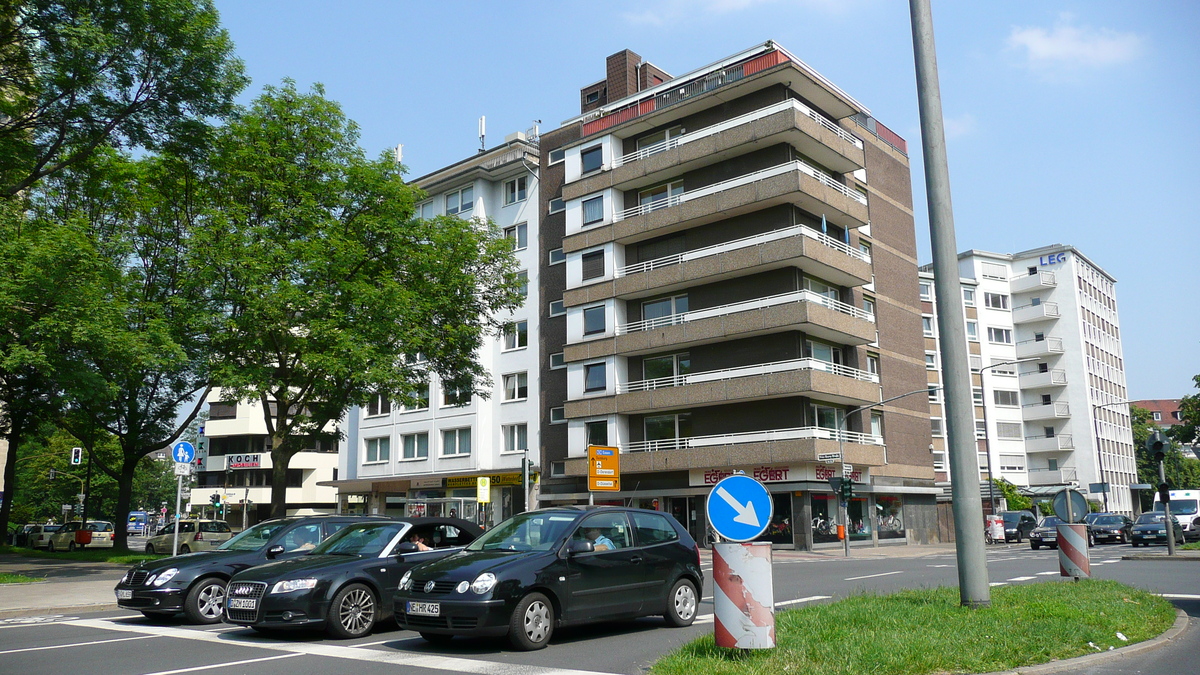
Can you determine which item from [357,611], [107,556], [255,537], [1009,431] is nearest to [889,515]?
[107,556]

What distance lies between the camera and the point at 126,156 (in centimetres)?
2808

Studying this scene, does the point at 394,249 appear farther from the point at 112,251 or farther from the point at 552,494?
the point at 552,494

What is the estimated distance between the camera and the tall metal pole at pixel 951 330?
33.1 ft

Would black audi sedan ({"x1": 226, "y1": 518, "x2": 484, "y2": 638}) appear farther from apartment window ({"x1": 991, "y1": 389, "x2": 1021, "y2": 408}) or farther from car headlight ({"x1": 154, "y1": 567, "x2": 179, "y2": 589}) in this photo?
apartment window ({"x1": 991, "y1": 389, "x2": 1021, "y2": 408})

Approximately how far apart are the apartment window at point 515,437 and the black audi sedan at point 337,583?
115ft

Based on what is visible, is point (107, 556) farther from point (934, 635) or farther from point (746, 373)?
point (934, 635)

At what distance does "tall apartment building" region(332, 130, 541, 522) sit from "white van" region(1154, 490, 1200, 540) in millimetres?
31535

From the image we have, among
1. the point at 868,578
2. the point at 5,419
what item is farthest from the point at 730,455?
the point at 5,419

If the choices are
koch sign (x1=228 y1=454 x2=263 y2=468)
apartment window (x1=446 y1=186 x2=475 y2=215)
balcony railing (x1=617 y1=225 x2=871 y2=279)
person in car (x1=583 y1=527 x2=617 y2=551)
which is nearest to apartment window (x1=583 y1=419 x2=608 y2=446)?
balcony railing (x1=617 y1=225 x2=871 y2=279)

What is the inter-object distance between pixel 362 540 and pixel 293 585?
1646 mm

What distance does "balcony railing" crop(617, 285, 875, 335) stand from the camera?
3869cm

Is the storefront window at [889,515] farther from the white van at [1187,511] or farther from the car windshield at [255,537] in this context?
the car windshield at [255,537]

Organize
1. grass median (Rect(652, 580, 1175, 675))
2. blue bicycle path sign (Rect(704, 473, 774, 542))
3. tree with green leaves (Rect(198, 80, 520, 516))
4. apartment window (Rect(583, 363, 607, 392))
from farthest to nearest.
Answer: apartment window (Rect(583, 363, 607, 392)) → tree with green leaves (Rect(198, 80, 520, 516)) → blue bicycle path sign (Rect(704, 473, 774, 542)) → grass median (Rect(652, 580, 1175, 675))

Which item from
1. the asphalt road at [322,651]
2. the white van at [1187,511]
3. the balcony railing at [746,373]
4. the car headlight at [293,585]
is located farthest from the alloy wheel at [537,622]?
the white van at [1187,511]
